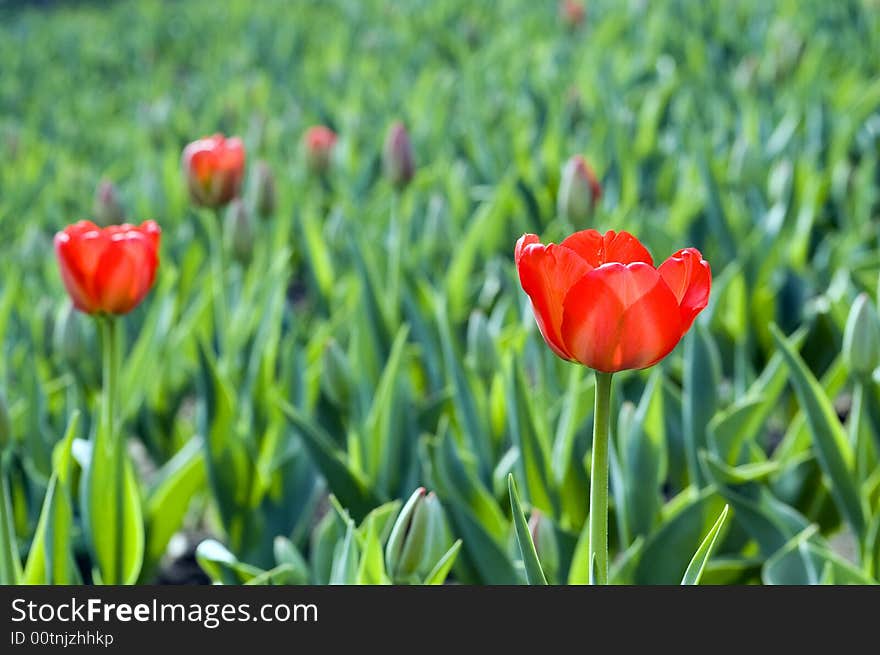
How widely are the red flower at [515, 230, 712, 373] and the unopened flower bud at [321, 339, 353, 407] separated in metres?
0.69

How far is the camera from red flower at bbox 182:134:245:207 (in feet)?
5.24

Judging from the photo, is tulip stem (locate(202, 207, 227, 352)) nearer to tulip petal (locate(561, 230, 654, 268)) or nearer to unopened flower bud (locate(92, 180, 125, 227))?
unopened flower bud (locate(92, 180, 125, 227))

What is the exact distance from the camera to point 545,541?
42.0 inches

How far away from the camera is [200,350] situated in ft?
4.49

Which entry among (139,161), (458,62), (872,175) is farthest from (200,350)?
(458,62)

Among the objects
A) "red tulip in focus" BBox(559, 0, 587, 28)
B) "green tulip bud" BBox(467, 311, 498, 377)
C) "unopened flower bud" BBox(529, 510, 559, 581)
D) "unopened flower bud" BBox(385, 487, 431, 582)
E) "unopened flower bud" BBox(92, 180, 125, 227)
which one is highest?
"red tulip in focus" BBox(559, 0, 587, 28)

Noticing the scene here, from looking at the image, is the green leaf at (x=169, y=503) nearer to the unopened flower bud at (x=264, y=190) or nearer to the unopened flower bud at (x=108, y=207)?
the unopened flower bud at (x=264, y=190)

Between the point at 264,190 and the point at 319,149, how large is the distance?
0.40m

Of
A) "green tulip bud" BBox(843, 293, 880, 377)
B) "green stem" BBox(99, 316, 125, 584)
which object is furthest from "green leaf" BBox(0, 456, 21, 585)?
"green tulip bud" BBox(843, 293, 880, 377)

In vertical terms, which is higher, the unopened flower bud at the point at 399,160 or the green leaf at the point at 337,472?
the unopened flower bud at the point at 399,160

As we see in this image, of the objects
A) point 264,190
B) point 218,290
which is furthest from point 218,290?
point 264,190

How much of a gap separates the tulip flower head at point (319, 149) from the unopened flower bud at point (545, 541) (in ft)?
4.17

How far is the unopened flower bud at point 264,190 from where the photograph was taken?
184 cm

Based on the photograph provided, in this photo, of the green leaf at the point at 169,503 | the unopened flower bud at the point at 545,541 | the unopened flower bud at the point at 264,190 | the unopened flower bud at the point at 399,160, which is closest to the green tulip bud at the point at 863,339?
the unopened flower bud at the point at 545,541
